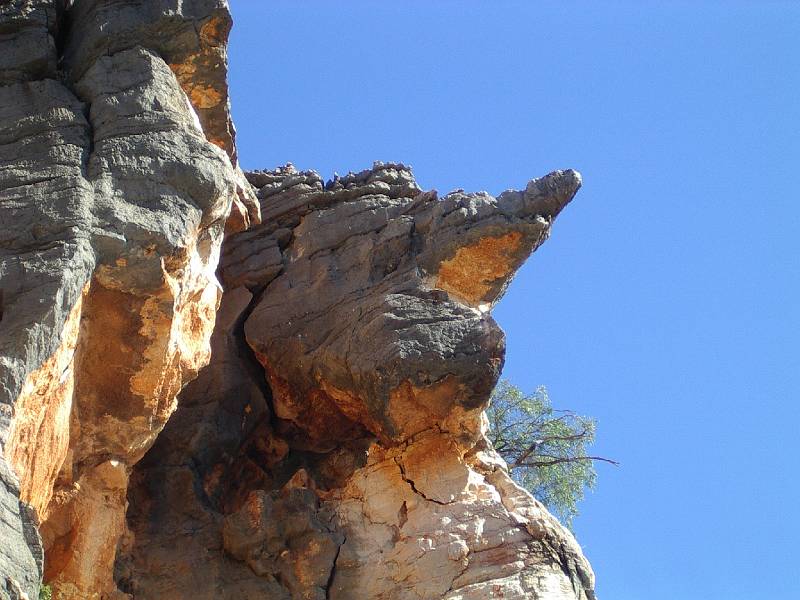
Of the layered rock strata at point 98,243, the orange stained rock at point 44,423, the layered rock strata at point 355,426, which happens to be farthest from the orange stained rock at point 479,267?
the orange stained rock at point 44,423

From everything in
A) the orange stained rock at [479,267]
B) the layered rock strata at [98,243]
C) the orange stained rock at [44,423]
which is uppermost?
the orange stained rock at [479,267]

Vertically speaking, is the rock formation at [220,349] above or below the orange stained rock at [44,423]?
above

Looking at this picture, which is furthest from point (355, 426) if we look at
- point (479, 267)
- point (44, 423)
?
point (44, 423)

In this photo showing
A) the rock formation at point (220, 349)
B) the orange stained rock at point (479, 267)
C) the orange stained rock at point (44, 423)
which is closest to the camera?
the orange stained rock at point (44, 423)

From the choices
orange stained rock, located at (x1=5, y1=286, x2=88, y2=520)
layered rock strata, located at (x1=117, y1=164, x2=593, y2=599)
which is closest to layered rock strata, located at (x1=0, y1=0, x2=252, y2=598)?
orange stained rock, located at (x1=5, y1=286, x2=88, y2=520)

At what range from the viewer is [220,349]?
15820 millimetres

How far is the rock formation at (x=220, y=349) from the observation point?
1152cm

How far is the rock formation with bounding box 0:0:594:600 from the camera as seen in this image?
37.8ft

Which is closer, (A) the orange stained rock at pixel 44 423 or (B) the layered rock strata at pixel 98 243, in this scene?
(A) the orange stained rock at pixel 44 423

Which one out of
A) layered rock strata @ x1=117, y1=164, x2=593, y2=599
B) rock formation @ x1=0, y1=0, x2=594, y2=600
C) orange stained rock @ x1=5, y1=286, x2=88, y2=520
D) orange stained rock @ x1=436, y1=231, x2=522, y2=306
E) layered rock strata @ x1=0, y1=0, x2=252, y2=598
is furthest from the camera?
orange stained rock @ x1=436, y1=231, x2=522, y2=306

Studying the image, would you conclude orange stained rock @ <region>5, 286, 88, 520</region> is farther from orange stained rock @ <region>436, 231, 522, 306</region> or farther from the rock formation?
orange stained rock @ <region>436, 231, 522, 306</region>

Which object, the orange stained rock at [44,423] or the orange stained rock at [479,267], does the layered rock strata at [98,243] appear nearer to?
the orange stained rock at [44,423]

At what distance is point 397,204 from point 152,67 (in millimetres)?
4154

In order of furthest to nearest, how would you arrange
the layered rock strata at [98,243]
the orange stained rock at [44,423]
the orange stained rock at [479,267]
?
the orange stained rock at [479,267] → the layered rock strata at [98,243] → the orange stained rock at [44,423]
